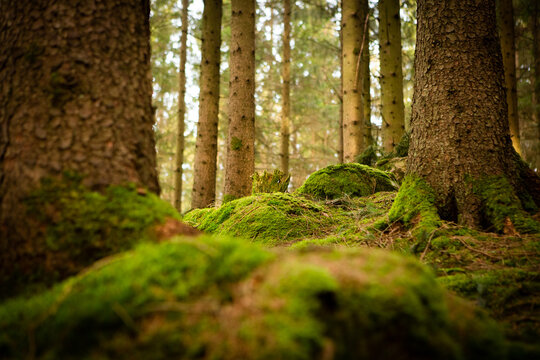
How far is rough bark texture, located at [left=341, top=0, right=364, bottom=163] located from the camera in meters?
8.62

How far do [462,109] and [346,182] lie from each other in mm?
2584

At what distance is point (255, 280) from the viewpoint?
1236 mm

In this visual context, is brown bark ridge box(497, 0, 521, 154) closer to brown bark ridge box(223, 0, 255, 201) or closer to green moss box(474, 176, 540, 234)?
brown bark ridge box(223, 0, 255, 201)

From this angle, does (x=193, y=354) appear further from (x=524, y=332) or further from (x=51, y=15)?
(x=51, y=15)

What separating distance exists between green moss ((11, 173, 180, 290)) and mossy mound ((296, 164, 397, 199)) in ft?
13.0

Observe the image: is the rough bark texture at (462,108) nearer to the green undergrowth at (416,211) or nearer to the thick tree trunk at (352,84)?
the green undergrowth at (416,211)

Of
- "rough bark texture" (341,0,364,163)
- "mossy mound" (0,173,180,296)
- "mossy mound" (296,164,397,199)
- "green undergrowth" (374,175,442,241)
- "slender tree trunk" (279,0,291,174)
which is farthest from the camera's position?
"slender tree trunk" (279,0,291,174)

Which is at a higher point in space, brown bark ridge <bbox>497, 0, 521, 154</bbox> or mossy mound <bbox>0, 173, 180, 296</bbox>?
brown bark ridge <bbox>497, 0, 521, 154</bbox>

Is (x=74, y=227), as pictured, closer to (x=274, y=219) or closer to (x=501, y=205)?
(x=274, y=219)

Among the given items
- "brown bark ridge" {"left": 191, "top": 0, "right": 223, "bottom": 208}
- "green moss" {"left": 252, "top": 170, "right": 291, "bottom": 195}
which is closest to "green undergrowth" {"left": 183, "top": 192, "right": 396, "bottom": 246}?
"green moss" {"left": 252, "top": 170, "right": 291, "bottom": 195}

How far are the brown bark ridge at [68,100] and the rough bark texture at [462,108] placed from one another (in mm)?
2836

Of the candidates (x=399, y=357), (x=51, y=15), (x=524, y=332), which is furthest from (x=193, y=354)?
(x=51, y=15)

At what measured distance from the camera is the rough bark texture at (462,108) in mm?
3006

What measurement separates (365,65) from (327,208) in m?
8.93
